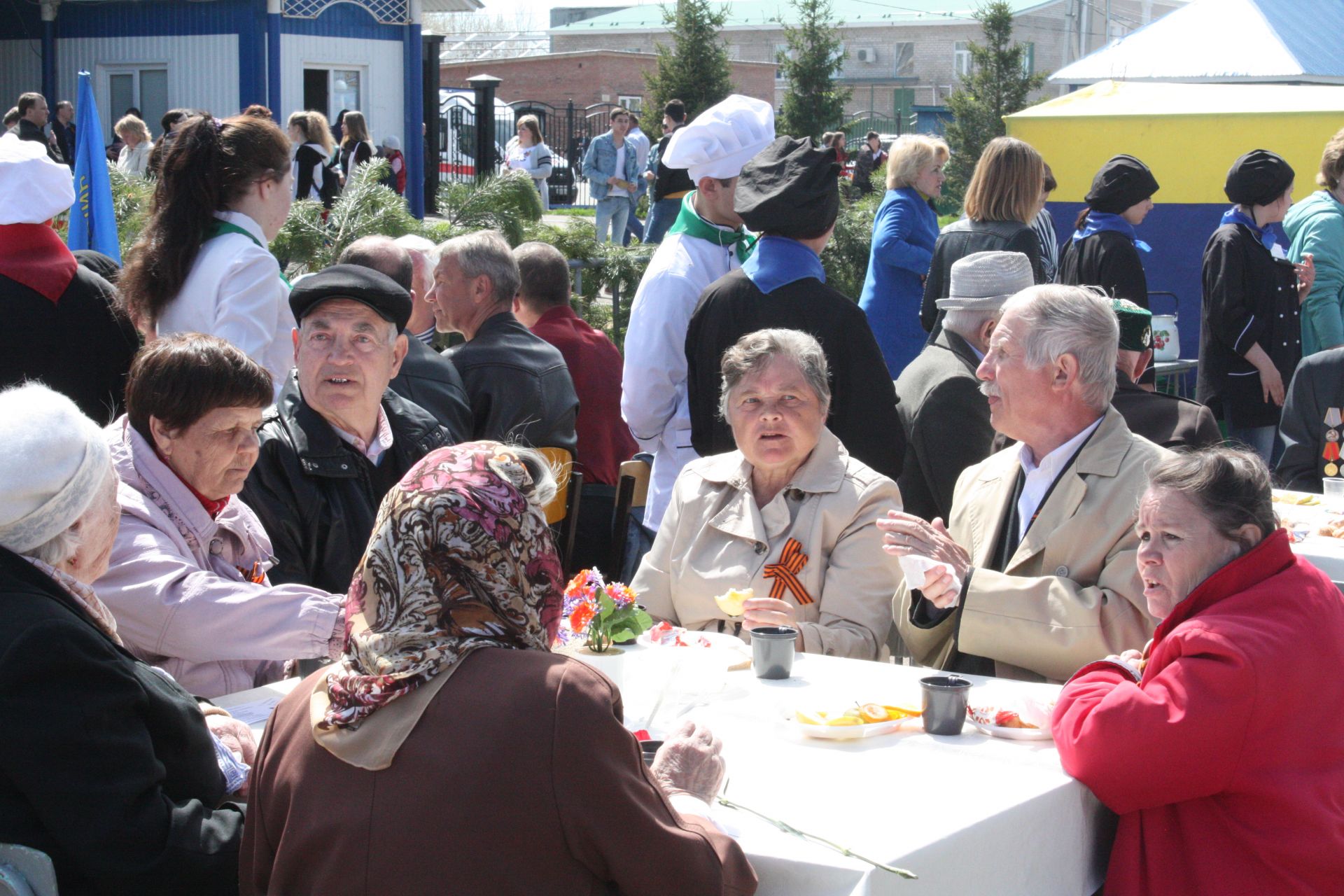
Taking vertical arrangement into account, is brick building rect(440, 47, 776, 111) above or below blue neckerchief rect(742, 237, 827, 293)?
above

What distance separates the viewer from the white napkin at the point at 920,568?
2998 mm

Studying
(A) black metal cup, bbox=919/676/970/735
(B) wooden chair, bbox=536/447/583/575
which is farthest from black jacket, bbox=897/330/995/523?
(A) black metal cup, bbox=919/676/970/735

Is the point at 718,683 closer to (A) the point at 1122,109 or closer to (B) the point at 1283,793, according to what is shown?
(B) the point at 1283,793

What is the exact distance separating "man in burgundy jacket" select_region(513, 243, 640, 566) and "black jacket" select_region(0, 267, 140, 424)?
1.81 m

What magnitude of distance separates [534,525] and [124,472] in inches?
59.4

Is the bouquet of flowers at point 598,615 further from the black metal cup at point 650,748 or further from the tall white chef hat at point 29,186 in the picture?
the tall white chef hat at point 29,186

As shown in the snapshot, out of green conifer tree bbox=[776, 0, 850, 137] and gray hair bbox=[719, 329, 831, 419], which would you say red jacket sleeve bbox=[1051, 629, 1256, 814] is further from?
green conifer tree bbox=[776, 0, 850, 137]

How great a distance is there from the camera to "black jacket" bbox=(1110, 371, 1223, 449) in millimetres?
3861

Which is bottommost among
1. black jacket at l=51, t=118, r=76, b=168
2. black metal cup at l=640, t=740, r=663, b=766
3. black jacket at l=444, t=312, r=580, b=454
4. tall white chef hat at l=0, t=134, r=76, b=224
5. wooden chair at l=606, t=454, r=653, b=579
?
wooden chair at l=606, t=454, r=653, b=579

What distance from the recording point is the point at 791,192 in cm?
438

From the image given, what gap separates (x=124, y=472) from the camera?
2.91 metres

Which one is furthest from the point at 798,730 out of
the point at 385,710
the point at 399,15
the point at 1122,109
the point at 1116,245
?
the point at 399,15

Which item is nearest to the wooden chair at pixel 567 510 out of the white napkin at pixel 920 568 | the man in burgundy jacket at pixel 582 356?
the man in burgundy jacket at pixel 582 356

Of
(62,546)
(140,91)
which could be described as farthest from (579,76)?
(62,546)
